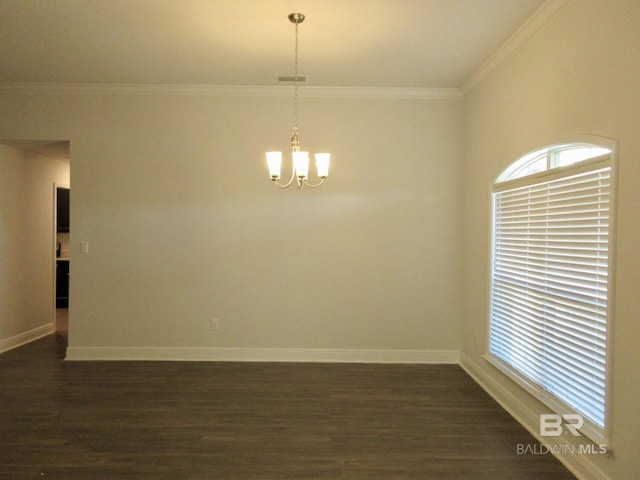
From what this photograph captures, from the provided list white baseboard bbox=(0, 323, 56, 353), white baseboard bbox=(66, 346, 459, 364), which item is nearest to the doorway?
white baseboard bbox=(0, 323, 56, 353)

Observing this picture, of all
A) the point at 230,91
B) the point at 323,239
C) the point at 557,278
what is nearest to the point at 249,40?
the point at 230,91

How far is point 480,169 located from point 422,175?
0.65 metres

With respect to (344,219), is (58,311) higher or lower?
lower

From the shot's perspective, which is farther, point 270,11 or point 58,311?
point 58,311

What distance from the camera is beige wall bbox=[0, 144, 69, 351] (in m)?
4.52

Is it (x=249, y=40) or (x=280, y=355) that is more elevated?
(x=249, y=40)

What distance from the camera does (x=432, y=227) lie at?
4273mm

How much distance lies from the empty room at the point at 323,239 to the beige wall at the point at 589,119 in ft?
0.05

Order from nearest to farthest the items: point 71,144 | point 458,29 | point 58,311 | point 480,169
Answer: point 458,29 → point 480,169 → point 71,144 → point 58,311

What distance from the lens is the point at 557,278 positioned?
2588 millimetres

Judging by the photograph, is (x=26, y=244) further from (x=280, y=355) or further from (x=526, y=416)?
(x=526, y=416)

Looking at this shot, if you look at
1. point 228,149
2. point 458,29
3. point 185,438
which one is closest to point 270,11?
point 458,29

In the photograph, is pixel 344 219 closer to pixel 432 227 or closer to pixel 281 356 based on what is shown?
pixel 432 227

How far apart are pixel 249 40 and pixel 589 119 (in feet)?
8.42
